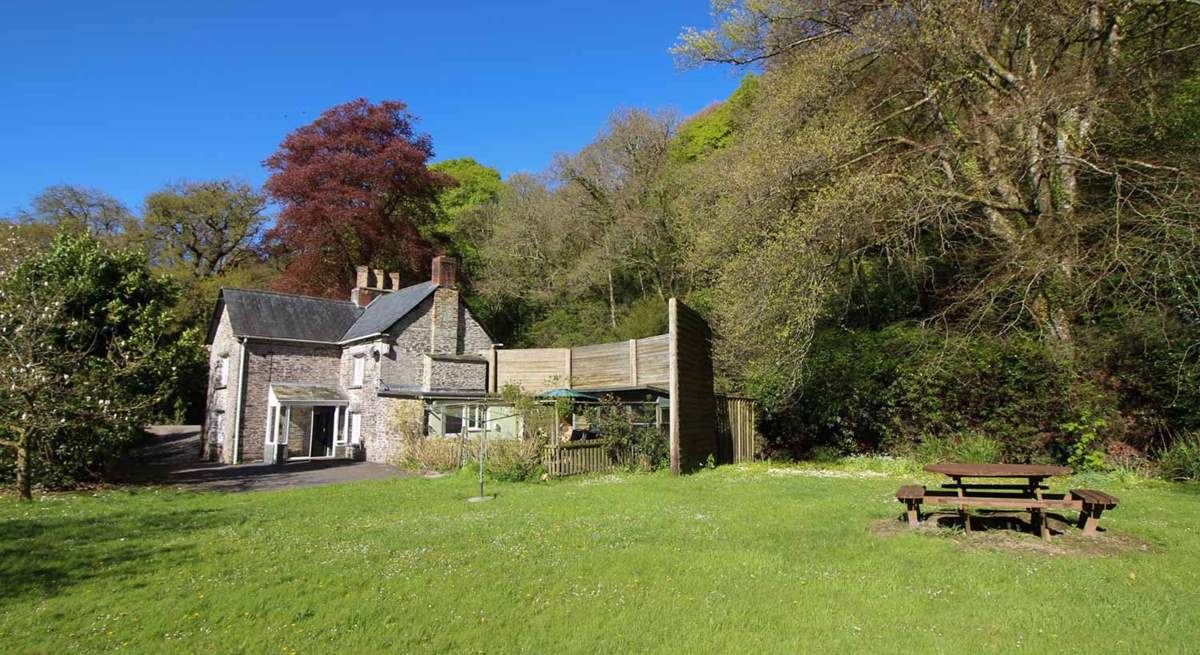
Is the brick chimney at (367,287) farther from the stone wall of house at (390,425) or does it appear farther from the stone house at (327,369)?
the stone wall of house at (390,425)

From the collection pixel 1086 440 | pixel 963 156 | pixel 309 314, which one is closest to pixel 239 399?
pixel 309 314

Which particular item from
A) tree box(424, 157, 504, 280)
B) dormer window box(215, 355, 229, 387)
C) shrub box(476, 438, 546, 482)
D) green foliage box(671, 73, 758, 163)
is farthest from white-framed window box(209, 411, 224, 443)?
green foliage box(671, 73, 758, 163)

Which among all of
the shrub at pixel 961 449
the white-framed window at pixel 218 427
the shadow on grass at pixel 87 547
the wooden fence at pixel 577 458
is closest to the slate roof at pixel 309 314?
the white-framed window at pixel 218 427

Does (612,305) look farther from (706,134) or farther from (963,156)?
(963,156)

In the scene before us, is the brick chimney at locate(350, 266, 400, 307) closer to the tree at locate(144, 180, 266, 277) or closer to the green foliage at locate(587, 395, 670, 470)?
the tree at locate(144, 180, 266, 277)

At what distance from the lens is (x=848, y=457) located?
1619 centimetres

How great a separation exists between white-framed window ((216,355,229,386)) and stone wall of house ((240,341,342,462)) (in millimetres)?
1951

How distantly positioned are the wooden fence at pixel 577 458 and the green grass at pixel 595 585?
4.78m

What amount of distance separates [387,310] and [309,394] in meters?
4.42

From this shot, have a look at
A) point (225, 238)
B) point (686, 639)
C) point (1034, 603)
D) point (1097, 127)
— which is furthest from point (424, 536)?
point (225, 238)

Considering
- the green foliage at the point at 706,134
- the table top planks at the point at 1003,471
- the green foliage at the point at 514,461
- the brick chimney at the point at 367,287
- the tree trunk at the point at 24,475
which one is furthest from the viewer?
the green foliage at the point at 706,134

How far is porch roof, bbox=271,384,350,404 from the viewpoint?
2516 cm

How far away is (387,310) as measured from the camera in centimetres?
2767

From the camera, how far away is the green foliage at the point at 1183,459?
11.4 metres
